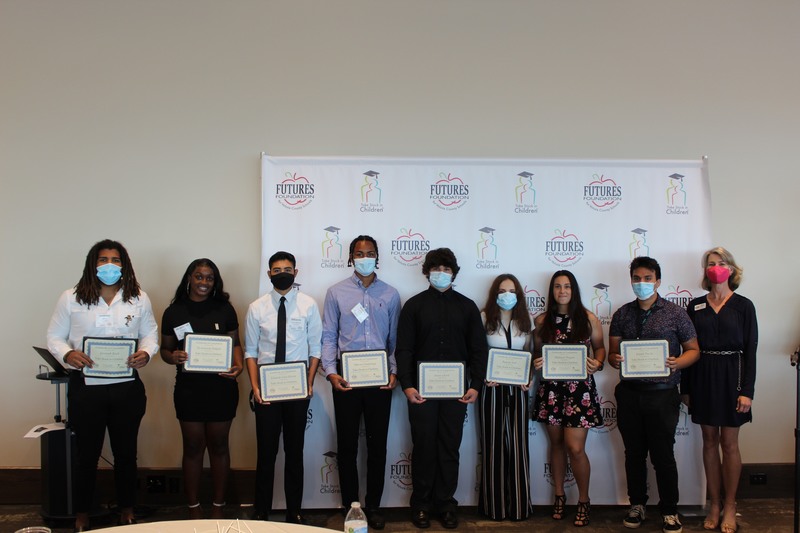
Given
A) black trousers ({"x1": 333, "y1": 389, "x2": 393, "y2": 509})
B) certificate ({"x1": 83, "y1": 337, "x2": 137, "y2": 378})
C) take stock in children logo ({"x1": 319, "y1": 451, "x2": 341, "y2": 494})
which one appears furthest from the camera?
take stock in children logo ({"x1": 319, "y1": 451, "x2": 341, "y2": 494})

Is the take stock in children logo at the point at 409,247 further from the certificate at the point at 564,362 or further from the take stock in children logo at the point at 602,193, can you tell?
the take stock in children logo at the point at 602,193

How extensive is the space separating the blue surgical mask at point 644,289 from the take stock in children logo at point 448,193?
1.29m

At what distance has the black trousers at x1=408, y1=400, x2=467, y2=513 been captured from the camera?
357 centimetres

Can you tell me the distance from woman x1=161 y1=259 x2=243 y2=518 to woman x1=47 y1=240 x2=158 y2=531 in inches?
8.1

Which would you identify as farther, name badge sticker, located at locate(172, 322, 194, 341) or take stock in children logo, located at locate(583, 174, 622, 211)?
take stock in children logo, located at locate(583, 174, 622, 211)

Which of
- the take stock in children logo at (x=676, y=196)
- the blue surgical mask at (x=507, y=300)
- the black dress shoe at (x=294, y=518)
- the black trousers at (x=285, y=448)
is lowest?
the black dress shoe at (x=294, y=518)

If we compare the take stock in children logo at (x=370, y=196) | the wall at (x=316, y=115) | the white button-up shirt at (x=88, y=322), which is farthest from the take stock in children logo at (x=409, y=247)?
the white button-up shirt at (x=88, y=322)

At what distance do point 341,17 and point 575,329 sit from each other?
2.78 metres

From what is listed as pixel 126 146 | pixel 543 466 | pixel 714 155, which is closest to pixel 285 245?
pixel 126 146

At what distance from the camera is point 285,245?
12.9 ft

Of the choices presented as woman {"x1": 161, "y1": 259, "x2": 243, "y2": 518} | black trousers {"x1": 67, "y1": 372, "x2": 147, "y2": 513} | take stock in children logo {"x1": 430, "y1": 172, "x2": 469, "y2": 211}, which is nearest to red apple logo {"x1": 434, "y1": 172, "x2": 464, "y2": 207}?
take stock in children logo {"x1": 430, "y1": 172, "x2": 469, "y2": 211}

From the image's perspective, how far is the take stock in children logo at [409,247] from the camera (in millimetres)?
3953

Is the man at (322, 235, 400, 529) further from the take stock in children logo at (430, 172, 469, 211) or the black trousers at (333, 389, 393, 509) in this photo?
the take stock in children logo at (430, 172, 469, 211)

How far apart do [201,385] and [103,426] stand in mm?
611
